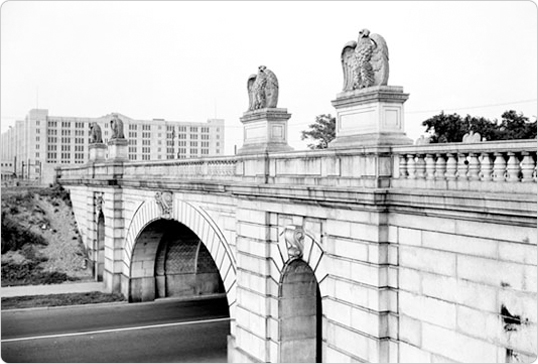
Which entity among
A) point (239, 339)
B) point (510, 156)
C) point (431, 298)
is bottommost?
point (239, 339)

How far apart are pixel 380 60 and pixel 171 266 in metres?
19.8

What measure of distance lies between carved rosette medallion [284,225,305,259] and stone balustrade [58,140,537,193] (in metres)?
0.98

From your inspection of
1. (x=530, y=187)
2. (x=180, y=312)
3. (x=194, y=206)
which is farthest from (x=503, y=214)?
(x=180, y=312)

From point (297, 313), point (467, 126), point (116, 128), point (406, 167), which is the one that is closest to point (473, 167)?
point (406, 167)

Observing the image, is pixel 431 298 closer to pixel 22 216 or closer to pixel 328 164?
pixel 328 164

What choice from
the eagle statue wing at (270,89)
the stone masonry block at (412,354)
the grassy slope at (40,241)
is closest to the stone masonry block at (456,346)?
the stone masonry block at (412,354)

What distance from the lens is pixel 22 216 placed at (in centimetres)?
3875

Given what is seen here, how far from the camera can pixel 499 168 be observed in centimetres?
859

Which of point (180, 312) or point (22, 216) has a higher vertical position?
point (22, 216)

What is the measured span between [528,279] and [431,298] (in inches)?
73.7

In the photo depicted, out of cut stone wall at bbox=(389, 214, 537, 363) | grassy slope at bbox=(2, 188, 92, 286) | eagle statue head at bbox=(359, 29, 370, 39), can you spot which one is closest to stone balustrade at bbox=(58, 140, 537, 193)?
cut stone wall at bbox=(389, 214, 537, 363)

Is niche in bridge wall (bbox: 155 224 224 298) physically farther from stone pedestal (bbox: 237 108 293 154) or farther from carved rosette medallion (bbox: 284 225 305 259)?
carved rosette medallion (bbox: 284 225 305 259)

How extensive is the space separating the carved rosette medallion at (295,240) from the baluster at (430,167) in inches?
142

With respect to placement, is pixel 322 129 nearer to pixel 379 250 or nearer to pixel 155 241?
pixel 155 241
